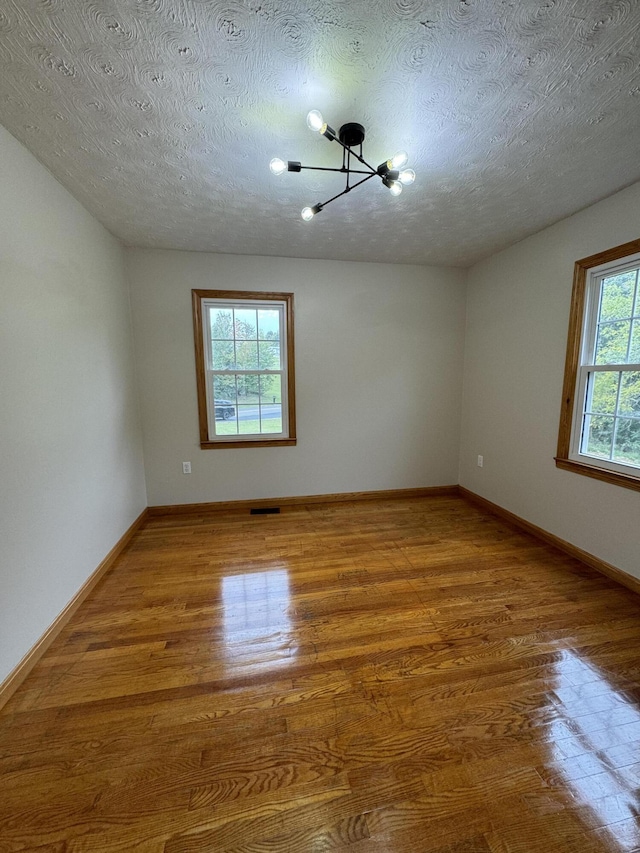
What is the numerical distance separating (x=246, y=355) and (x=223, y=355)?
227 mm

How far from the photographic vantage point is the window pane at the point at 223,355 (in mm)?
3215

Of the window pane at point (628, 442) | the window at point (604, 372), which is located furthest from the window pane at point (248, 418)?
the window pane at point (628, 442)

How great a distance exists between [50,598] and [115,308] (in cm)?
216

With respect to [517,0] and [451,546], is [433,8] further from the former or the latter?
[451,546]

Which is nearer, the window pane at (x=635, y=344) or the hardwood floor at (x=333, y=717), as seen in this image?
the hardwood floor at (x=333, y=717)

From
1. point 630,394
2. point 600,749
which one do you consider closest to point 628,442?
point 630,394

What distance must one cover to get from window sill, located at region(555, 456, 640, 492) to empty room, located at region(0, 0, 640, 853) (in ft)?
0.09

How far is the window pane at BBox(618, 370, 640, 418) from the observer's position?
83.5 inches

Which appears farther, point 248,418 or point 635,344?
point 248,418

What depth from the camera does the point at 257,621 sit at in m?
1.85

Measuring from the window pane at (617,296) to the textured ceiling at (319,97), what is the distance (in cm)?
56

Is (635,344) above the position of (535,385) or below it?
above

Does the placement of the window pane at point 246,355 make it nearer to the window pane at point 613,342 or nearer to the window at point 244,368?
the window at point 244,368

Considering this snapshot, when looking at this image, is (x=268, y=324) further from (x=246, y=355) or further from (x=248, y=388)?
(x=248, y=388)
